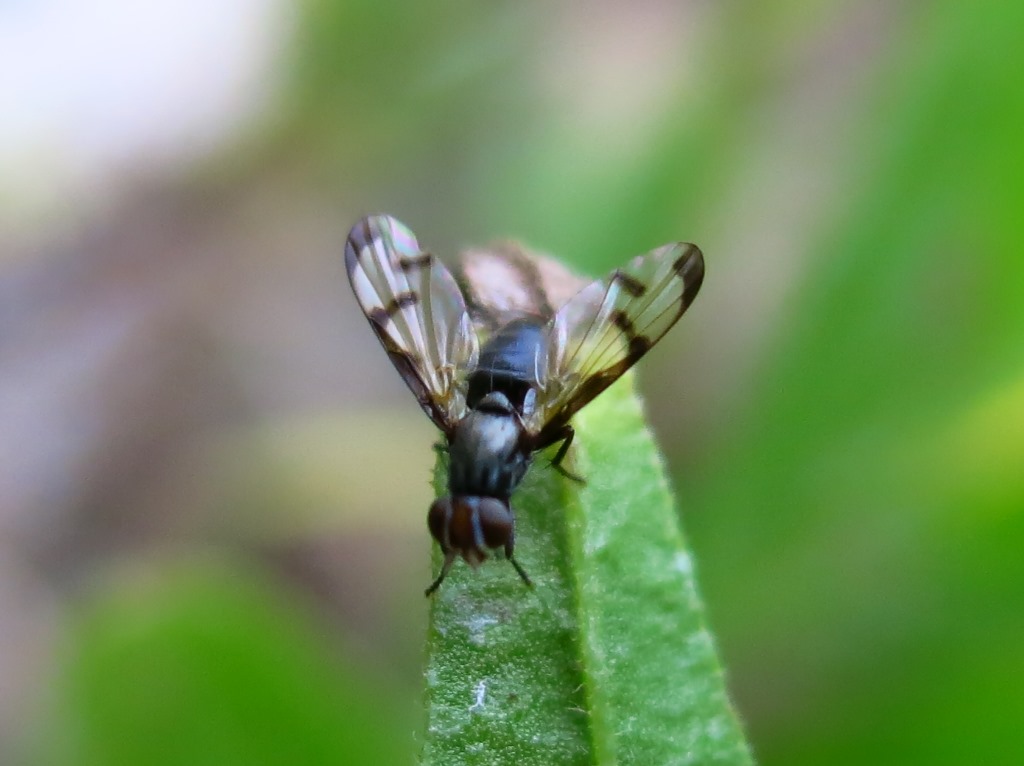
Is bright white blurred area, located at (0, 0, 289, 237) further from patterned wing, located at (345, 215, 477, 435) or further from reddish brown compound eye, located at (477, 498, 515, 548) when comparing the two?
reddish brown compound eye, located at (477, 498, 515, 548)

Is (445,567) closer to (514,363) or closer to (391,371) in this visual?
(514,363)

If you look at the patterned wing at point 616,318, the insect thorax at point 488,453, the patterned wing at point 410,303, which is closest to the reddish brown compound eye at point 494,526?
the insect thorax at point 488,453

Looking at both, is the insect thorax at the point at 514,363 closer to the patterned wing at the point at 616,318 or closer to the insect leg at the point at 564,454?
the patterned wing at the point at 616,318

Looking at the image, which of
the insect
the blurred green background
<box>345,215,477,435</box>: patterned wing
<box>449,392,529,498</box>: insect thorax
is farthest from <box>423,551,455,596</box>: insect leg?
<box>345,215,477,435</box>: patterned wing

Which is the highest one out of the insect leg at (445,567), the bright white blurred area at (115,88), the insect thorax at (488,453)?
the bright white blurred area at (115,88)

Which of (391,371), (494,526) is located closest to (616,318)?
(494,526)

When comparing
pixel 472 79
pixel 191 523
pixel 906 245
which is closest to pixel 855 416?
pixel 906 245

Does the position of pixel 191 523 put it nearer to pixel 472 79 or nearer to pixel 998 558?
pixel 472 79
